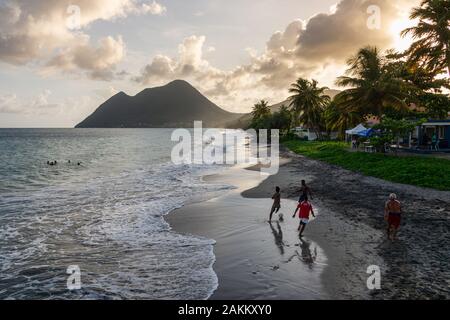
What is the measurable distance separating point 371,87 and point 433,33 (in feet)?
25.8

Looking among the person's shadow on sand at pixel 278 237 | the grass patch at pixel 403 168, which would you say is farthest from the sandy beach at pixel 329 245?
the grass patch at pixel 403 168

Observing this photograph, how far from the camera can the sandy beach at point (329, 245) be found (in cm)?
883

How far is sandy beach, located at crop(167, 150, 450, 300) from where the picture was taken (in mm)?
8828

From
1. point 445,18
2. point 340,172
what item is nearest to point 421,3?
point 445,18

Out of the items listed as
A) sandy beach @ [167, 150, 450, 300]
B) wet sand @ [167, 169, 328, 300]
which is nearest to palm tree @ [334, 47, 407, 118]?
sandy beach @ [167, 150, 450, 300]

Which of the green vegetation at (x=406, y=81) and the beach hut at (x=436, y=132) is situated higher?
the green vegetation at (x=406, y=81)
